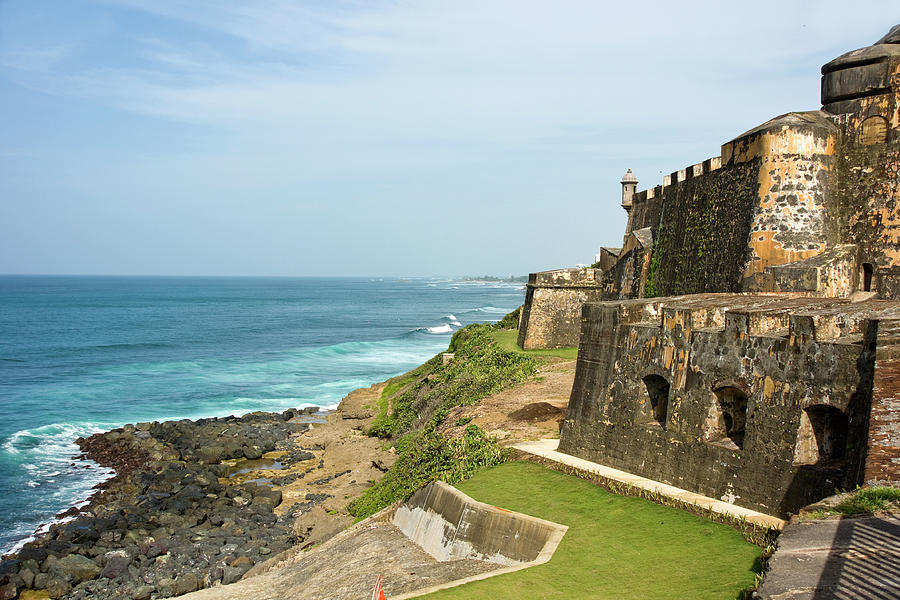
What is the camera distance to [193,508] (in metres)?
20.1

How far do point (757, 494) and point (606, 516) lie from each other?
2189 millimetres

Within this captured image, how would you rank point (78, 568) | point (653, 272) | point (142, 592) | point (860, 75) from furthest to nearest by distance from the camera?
point (653, 272)
point (78, 568)
point (142, 592)
point (860, 75)

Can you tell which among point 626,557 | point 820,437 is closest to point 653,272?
point 820,437

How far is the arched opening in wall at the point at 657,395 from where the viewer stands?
1284cm

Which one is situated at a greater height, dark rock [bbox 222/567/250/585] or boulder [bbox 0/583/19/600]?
dark rock [bbox 222/567/250/585]

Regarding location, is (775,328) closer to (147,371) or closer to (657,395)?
(657,395)

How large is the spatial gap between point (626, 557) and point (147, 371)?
45.1m

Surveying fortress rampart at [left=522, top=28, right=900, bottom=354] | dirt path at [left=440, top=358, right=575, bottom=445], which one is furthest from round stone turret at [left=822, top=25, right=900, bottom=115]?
dirt path at [left=440, top=358, right=575, bottom=445]

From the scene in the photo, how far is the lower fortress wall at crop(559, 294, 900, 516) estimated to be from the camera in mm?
9328

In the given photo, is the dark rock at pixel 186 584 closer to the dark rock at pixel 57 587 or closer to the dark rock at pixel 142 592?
the dark rock at pixel 142 592

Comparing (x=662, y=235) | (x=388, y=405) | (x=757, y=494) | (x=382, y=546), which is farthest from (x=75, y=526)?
(x=662, y=235)

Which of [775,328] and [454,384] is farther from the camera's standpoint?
[454,384]

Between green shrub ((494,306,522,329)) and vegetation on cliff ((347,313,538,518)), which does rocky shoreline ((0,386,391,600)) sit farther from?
green shrub ((494,306,522,329))

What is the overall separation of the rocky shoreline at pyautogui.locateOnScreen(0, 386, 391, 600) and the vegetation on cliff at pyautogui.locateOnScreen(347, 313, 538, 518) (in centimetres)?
112
